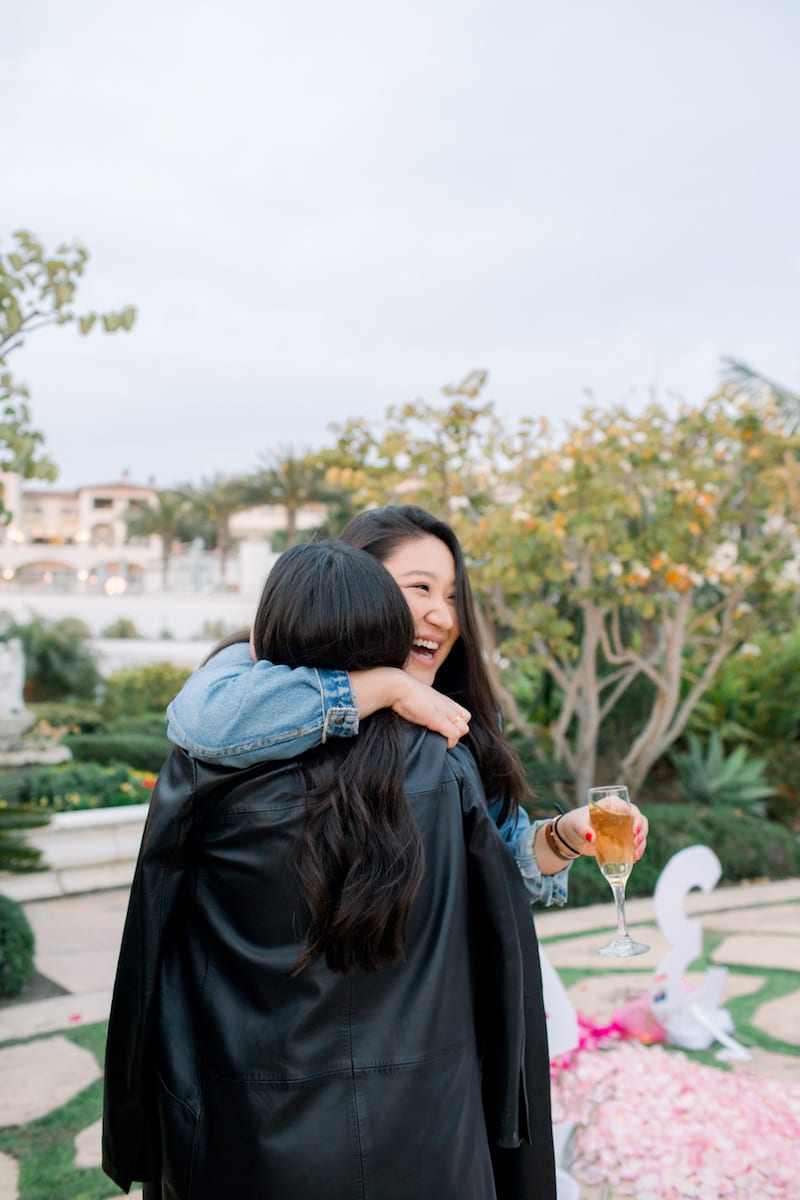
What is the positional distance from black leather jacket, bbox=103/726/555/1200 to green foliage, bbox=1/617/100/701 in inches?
663

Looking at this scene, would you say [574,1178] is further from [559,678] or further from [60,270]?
[559,678]

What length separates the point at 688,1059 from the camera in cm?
378

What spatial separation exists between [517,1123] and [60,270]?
3.61m

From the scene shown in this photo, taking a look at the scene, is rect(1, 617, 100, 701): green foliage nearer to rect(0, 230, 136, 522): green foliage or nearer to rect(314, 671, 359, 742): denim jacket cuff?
rect(0, 230, 136, 522): green foliage

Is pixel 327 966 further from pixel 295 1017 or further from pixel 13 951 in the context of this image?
pixel 13 951

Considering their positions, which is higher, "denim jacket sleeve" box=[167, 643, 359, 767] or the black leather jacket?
"denim jacket sleeve" box=[167, 643, 359, 767]

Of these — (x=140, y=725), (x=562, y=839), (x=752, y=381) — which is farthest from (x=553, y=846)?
(x=752, y=381)

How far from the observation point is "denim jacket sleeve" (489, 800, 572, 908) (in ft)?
6.63

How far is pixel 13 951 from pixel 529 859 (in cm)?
328

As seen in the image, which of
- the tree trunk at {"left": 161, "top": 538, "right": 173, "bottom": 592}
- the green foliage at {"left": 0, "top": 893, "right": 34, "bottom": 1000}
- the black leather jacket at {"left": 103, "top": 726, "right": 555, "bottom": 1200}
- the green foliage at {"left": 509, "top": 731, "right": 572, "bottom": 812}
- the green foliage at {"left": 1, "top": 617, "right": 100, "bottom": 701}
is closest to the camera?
the black leather jacket at {"left": 103, "top": 726, "right": 555, "bottom": 1200}

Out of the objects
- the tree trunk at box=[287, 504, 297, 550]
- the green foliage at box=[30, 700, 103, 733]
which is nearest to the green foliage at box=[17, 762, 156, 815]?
the green foliage at box=[30, 700, 103, 733]

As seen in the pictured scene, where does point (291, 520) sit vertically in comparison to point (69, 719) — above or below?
above

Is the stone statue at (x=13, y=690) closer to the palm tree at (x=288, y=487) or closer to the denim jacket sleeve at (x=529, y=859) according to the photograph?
A: the denim jacket sleeve at (x=529, y=859)

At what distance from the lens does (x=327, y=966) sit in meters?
1.39
